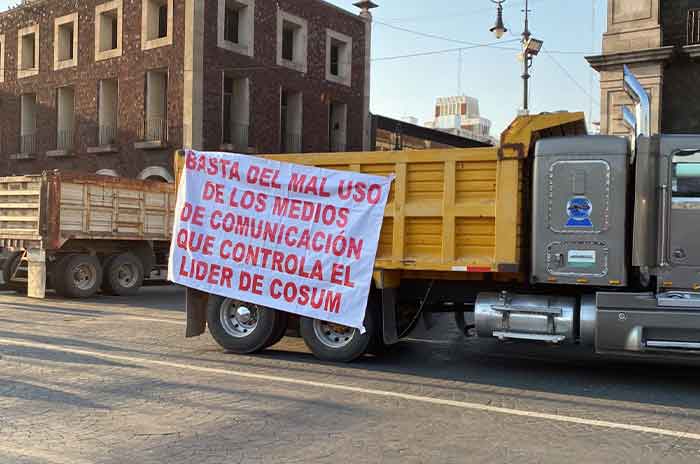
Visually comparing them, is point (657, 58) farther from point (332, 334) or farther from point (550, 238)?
point (332, 334)

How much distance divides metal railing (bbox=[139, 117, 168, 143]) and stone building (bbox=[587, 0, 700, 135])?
16.6 meters

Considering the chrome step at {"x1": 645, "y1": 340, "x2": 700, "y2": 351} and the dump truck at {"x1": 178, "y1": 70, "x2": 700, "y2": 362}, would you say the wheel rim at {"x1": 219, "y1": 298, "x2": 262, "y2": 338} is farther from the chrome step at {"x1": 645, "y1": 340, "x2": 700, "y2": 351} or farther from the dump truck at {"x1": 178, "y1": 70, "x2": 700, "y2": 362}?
the chrome step at {"x1": 645, "y1": 340, "x2": 700, "y2": 351}

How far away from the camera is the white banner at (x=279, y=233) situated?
8508 millimetres

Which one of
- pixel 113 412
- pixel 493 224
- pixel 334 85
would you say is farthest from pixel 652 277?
pixel 334 85

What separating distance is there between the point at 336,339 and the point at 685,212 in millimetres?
4228

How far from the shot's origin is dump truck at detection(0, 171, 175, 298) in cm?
1550

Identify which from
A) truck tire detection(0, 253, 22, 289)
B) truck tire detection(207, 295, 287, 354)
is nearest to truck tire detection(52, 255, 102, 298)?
truck tire detection(0, 253, 22, 289)

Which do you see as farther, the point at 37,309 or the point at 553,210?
the point at 37,309

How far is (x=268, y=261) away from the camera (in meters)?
8.96

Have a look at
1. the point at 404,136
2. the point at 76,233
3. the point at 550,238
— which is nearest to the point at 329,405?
the point at 550,238

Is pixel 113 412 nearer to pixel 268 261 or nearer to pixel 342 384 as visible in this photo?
pixel 342 384

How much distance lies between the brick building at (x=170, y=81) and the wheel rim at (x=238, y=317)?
18936 millimetres

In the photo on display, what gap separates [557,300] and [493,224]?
112 cm

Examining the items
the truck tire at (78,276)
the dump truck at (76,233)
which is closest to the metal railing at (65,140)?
the dump truck at (76,233)
